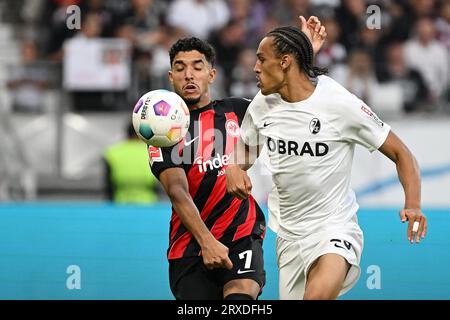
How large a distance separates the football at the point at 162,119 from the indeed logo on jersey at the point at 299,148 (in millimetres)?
537

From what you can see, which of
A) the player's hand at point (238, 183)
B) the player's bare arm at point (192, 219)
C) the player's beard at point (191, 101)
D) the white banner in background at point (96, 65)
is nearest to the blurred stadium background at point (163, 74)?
the white banner in background at point (96, 65)

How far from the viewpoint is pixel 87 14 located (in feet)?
42.3

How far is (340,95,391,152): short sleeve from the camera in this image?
6.19 meters

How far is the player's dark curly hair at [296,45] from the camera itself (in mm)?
6238

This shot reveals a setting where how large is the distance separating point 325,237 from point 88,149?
23.4 ft

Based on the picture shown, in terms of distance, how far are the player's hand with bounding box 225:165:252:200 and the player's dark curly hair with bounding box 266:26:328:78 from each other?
0.70 meters

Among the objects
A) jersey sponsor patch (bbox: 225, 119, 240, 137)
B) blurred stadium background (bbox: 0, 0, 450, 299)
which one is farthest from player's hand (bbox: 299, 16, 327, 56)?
blurred stadium background (bbox: 0, 0, 450, 299)

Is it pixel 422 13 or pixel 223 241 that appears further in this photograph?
pixel 422 13

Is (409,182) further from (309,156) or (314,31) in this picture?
(314,31)

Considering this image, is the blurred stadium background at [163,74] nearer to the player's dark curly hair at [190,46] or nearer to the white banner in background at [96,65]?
the white banner in background at [96,65]

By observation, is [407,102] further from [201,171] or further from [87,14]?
[201,171]

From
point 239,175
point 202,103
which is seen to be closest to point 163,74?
point 202,103

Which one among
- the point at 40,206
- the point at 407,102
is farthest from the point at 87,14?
the point at 40,206

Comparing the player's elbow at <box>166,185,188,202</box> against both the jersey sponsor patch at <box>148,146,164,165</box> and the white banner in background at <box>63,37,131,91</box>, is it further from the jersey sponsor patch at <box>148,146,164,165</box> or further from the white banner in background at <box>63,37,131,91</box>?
the white banner in background at <box>63,37,131,91</box>
